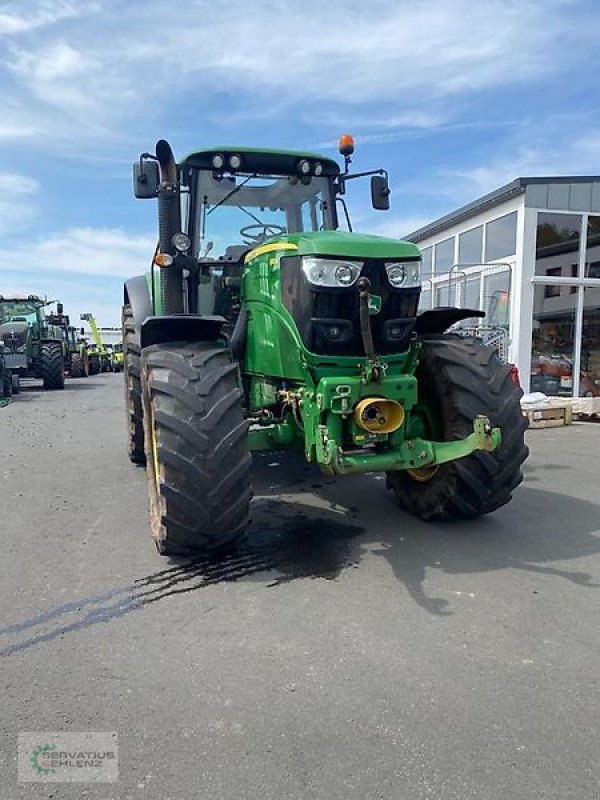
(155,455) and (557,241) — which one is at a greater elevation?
(557,241)

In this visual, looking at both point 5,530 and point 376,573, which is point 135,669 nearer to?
point 376,573

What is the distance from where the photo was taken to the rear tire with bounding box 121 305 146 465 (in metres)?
6.38

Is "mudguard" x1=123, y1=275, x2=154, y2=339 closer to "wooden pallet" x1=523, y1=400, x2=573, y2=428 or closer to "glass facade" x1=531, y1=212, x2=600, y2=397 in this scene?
"wooden pallet" x1=523, y1=400, x2=573, y2=428

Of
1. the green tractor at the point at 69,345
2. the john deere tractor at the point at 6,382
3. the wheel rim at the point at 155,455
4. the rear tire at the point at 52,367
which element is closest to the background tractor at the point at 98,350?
the green tractor at the point at 69,345

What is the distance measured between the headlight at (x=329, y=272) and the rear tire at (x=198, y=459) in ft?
2.65

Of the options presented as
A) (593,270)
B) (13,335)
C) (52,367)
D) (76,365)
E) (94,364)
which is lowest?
(94,364)

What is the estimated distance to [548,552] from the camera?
420 cm

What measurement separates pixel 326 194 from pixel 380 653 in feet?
13.0

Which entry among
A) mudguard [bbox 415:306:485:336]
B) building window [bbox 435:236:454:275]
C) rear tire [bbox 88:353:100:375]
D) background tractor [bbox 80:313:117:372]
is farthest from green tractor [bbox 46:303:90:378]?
mudguard [bbox 415:306:485:336]

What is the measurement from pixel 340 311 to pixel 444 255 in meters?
12.0

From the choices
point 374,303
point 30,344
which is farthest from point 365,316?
point 30,344

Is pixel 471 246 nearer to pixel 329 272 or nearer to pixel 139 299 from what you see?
pixel 139 299

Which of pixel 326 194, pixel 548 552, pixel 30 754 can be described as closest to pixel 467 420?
pixel 548 552

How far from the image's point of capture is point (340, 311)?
13.0 feet
